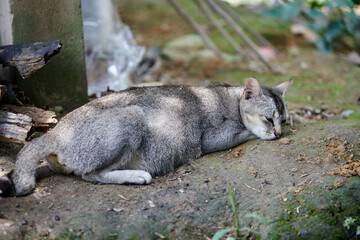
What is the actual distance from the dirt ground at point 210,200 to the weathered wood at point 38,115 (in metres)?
0.48

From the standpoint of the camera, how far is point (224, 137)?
5258 millimetres

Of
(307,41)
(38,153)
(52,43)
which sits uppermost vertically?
(52,43)

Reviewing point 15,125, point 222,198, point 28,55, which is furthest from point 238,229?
point 28,55

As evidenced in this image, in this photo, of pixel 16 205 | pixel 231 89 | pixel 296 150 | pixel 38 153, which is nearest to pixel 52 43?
pixel 38 153

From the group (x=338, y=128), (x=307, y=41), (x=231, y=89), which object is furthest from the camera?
(x=307, y=41)

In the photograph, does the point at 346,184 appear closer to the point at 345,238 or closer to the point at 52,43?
the point at 345,238

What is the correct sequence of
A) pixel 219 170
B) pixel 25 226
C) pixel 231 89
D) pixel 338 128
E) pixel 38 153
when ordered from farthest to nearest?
pixel 231 89, pixel 338 128, pixel 219 170, pixel 38 153, pixel 25 226

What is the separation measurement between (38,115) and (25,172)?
1041mm

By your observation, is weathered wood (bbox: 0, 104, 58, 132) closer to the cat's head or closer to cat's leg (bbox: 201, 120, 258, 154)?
cat's leg (bbox: 201, 120, 258, 154)

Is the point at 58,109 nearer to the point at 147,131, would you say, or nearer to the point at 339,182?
the point at 147,131

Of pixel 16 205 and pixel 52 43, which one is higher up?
pixel 52 43

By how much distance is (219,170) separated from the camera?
479cm

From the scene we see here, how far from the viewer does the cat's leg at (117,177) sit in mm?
4590

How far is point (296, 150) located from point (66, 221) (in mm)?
2548
